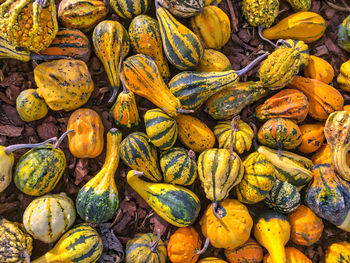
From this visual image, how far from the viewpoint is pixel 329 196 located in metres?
2.31

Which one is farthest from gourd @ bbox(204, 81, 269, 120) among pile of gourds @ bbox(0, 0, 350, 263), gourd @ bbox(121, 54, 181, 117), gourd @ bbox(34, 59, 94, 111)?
gourd @ bbox(34, 59, 94, 111)

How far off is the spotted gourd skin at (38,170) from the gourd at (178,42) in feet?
3.57

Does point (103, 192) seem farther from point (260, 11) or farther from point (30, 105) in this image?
point (260, 11)

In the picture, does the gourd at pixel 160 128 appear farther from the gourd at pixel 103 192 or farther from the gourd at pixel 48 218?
the gourd at pixel 48 218

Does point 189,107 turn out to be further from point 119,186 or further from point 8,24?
point 8,24

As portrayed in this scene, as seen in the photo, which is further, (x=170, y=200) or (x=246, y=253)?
(x=246, y=253)

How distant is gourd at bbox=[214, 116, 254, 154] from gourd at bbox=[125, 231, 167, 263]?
831 mm

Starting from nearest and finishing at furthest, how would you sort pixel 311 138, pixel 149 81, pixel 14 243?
pixel 14 243 < pixel 149 81 < pixel 311 138

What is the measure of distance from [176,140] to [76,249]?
3.43ft

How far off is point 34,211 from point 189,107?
4.20 ft

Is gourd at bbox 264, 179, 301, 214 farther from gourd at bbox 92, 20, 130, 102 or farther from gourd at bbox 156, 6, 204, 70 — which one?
gourd at bbox 92, 20, 130, 102

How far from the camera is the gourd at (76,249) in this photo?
2.07m

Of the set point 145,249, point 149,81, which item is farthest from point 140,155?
point 145,249

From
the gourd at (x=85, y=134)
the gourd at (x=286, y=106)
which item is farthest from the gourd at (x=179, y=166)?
the gourd at (x=286, y=106)
